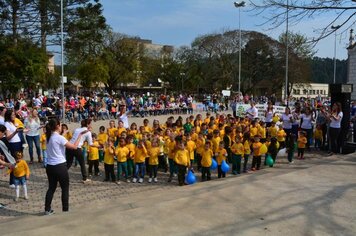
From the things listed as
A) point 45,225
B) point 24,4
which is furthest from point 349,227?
point 24,4

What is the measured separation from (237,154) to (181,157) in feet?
6.62

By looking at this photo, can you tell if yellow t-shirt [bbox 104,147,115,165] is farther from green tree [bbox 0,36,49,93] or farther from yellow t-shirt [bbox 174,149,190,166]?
green tree [bbox 0,36,49,93]

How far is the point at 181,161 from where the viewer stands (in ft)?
31.3

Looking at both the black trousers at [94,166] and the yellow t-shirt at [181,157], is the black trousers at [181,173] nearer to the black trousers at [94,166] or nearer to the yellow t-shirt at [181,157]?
the yellow t-shirt at [181,157]

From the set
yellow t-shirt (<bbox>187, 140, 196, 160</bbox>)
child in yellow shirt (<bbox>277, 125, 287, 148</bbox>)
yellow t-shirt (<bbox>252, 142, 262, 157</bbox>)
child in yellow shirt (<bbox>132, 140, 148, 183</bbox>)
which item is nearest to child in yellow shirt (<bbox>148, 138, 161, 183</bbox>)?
child in yellow shirt (<bbox>132, 140, 148, 183</bbox>)

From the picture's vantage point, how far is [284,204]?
5992mm

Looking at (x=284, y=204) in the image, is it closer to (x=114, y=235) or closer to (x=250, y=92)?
(x=114, y=235)

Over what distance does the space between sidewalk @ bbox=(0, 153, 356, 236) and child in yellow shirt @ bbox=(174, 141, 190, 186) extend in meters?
2.38

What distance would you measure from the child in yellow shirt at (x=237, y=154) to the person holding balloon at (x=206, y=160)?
0.97 m

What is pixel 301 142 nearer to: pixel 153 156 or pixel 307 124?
pixel 307 124

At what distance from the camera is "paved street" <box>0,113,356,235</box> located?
500 centimetres

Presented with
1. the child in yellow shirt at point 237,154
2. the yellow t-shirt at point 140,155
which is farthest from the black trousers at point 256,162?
the yellow t-shirt at point 140,155

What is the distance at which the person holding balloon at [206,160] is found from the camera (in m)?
9.98

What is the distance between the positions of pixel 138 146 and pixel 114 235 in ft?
17.7
